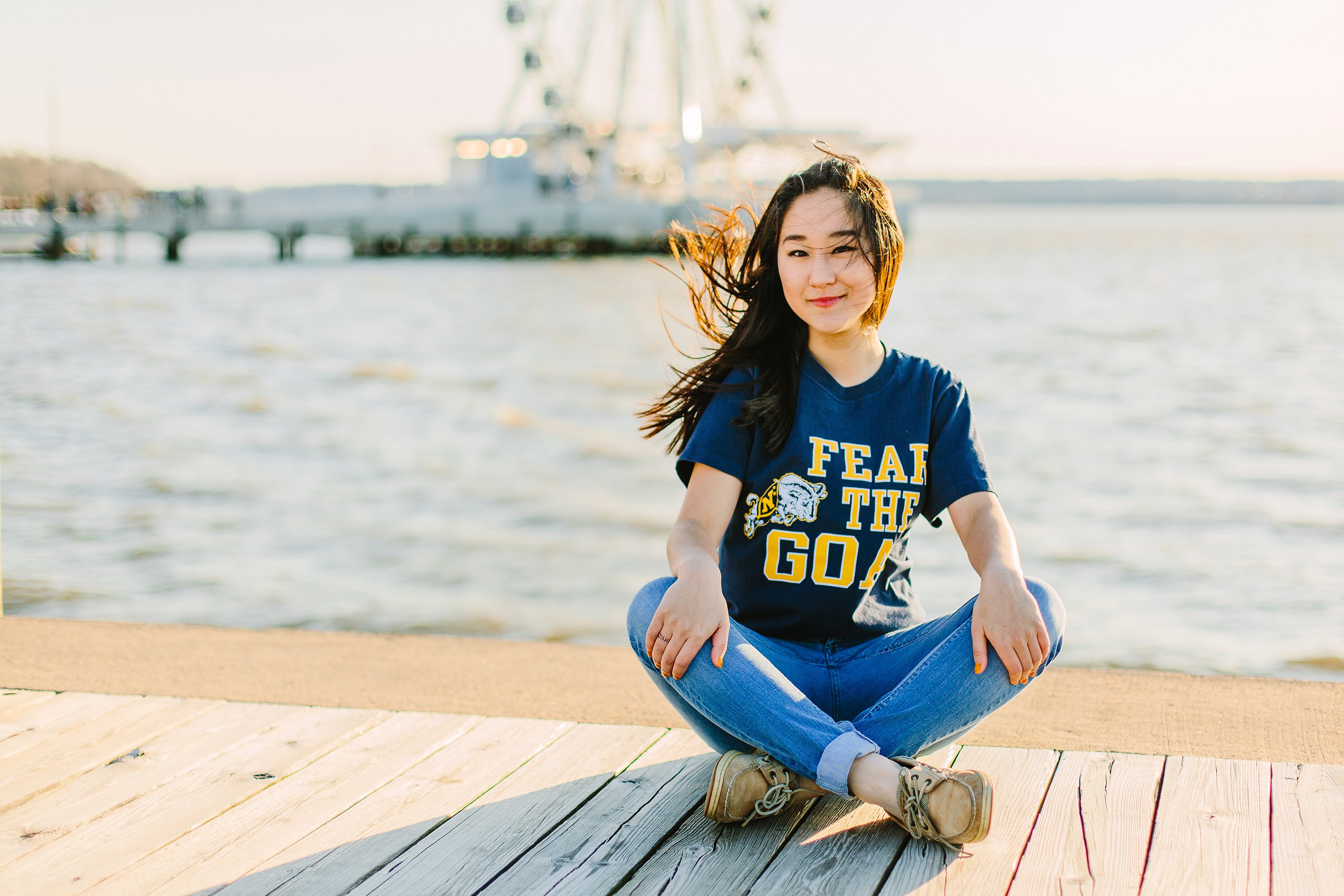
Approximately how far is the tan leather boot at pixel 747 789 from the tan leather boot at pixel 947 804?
17cm

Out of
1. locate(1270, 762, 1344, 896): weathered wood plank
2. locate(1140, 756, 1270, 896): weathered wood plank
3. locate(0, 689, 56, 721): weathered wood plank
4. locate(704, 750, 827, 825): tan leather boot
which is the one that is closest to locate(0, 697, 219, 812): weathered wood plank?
locate(0, 689, 56, 721): weathered wood plank

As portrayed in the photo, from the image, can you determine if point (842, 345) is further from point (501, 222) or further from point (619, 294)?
point (501, 222)

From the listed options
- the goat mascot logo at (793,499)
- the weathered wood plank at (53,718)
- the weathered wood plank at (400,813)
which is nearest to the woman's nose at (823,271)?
the goat mascot logo at (793,499)

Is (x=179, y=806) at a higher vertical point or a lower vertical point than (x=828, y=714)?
lower

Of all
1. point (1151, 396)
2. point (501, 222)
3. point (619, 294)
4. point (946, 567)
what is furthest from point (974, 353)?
point (501, 222)

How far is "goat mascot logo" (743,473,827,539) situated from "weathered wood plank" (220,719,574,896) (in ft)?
2.13

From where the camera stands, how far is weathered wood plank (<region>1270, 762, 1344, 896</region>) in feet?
5.46

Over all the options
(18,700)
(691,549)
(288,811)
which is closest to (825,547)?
(691,549)

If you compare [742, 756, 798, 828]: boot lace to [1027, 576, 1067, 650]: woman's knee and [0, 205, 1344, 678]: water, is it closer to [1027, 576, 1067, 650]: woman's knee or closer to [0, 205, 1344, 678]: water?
[1027, 576, 1067, 650]: woman's knee

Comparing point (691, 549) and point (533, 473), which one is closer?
point (691, 549)

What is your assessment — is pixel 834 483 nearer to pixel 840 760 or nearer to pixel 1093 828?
pixel 840 760

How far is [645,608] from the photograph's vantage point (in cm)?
188

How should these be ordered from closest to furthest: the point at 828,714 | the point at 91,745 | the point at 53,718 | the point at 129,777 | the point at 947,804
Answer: the point at 947,804
the point at 828,714
the point at 129,777
the point at 91,745
the point at 53,718

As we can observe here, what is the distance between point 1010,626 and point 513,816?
82 centimetres
